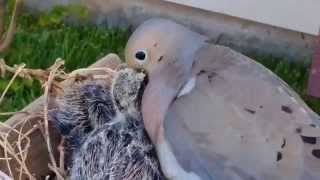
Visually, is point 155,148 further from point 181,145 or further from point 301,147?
point 301,147

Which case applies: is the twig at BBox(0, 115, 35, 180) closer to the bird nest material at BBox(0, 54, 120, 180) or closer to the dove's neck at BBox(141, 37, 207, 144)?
the bird nest material at BBox(0, 54, 120, 180)

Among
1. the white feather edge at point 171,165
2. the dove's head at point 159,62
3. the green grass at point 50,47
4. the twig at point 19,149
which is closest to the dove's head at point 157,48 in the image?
the dove's head at point 159,62

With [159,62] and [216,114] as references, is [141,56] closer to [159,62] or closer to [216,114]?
[159,62]

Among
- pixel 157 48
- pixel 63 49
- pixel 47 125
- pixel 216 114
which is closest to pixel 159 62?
pixel 157 48

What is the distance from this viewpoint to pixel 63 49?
9.71 ft

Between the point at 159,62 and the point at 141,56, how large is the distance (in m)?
0.04

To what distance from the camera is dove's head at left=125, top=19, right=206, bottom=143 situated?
5.01 ft

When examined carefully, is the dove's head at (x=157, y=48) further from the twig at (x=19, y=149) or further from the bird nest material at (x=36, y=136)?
the twig at (x=19, y=149)

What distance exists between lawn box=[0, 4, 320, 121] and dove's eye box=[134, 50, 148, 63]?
3.84ft

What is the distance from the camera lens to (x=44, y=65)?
2881 millimetres

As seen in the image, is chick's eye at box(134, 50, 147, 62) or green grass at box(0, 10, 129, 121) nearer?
chick's eye at box(134, 50, 147, 62)

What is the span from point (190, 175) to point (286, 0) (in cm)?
163

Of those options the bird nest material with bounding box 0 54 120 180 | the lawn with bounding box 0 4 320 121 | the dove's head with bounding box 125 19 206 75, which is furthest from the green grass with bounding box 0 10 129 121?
the dove's head with bounding box 125 19 206 75

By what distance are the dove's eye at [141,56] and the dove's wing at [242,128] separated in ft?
0.34
